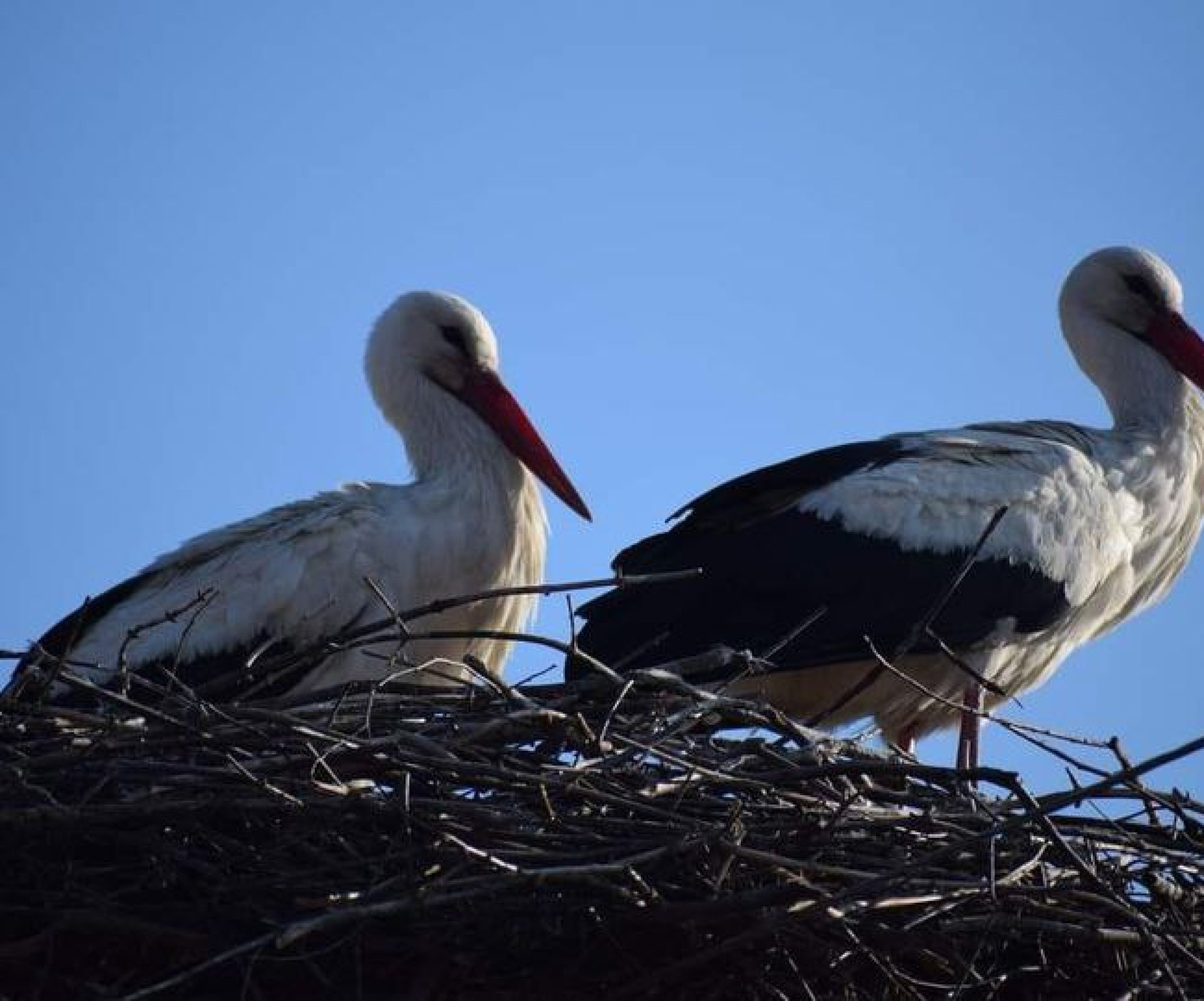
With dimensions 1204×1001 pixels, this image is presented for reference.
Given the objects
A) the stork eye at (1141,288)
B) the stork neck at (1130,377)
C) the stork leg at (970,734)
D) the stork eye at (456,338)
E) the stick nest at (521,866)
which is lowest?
the stick nest at (521,866)

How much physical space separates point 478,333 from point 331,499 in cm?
83

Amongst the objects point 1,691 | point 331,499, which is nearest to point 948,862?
point 1,691

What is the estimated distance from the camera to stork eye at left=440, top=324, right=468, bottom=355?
6.98 meters

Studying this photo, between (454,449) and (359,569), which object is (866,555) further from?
(359,569)

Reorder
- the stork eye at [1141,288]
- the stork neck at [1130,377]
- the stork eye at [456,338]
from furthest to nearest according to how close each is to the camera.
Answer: the stork eye at [1141,288], the stork neck at [1130,377], the stork eye at [456,338]

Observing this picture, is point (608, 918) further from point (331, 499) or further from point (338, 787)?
point (331, 499)

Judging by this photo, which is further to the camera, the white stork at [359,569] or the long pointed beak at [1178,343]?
the long pointed beak at [1178,343]

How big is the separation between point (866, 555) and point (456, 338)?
52.7 inches

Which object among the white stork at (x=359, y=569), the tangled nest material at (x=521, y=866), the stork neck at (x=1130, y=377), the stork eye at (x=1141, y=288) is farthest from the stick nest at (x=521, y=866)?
the stork eye at (x=1141, y=288)

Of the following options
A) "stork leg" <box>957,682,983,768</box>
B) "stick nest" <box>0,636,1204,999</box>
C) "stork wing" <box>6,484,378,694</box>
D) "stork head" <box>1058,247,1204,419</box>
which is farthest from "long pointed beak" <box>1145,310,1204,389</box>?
"stick nest" <box>0,636,1204,999</box>

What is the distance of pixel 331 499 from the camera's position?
251 inches

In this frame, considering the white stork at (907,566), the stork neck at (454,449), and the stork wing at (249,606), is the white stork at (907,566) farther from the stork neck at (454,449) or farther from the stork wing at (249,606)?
the stork wing at (249,606)

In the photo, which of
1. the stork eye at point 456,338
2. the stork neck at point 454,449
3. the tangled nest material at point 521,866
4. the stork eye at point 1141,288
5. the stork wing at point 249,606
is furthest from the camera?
the stork eye at point 1141,288

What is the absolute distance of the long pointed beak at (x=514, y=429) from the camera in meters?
6.71
